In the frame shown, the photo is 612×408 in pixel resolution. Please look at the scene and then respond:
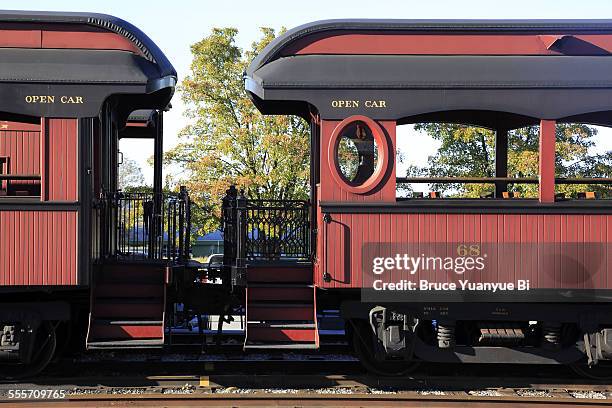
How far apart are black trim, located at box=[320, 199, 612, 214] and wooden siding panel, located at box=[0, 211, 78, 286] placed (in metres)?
2.92

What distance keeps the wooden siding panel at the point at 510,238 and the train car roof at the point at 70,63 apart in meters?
2.95

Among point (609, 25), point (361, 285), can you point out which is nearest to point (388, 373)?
point (361, 285)

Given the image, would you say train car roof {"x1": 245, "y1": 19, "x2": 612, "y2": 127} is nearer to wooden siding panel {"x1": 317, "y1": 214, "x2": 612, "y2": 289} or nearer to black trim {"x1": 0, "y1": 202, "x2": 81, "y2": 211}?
wooden siding panel {"x1": 317, "y1": 214, "x2": 612, "y2": 289}

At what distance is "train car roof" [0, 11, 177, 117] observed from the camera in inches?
287

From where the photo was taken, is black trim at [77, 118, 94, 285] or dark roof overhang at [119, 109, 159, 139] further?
dark roof overhang at [119, 109, 159, 139]

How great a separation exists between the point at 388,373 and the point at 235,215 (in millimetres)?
2775

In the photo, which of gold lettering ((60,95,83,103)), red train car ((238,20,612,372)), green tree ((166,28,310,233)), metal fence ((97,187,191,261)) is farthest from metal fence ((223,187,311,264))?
green tree ((166,28,310,233))

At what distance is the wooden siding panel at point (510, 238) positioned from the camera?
7293mm

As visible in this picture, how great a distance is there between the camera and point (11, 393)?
24.0ft

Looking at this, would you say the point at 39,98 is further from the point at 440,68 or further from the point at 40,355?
the point at 440,68

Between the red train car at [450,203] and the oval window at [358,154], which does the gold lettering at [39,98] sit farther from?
the oval window at [358,154]

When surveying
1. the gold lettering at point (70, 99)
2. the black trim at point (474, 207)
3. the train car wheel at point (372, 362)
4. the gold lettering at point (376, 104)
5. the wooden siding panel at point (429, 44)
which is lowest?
the train car wheel at point (372, 362)

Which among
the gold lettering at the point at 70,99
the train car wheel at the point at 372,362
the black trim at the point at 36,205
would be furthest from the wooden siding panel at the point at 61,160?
the train car wheel at the point at 372,362

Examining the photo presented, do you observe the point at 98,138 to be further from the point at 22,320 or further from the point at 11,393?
the point at 11,393
